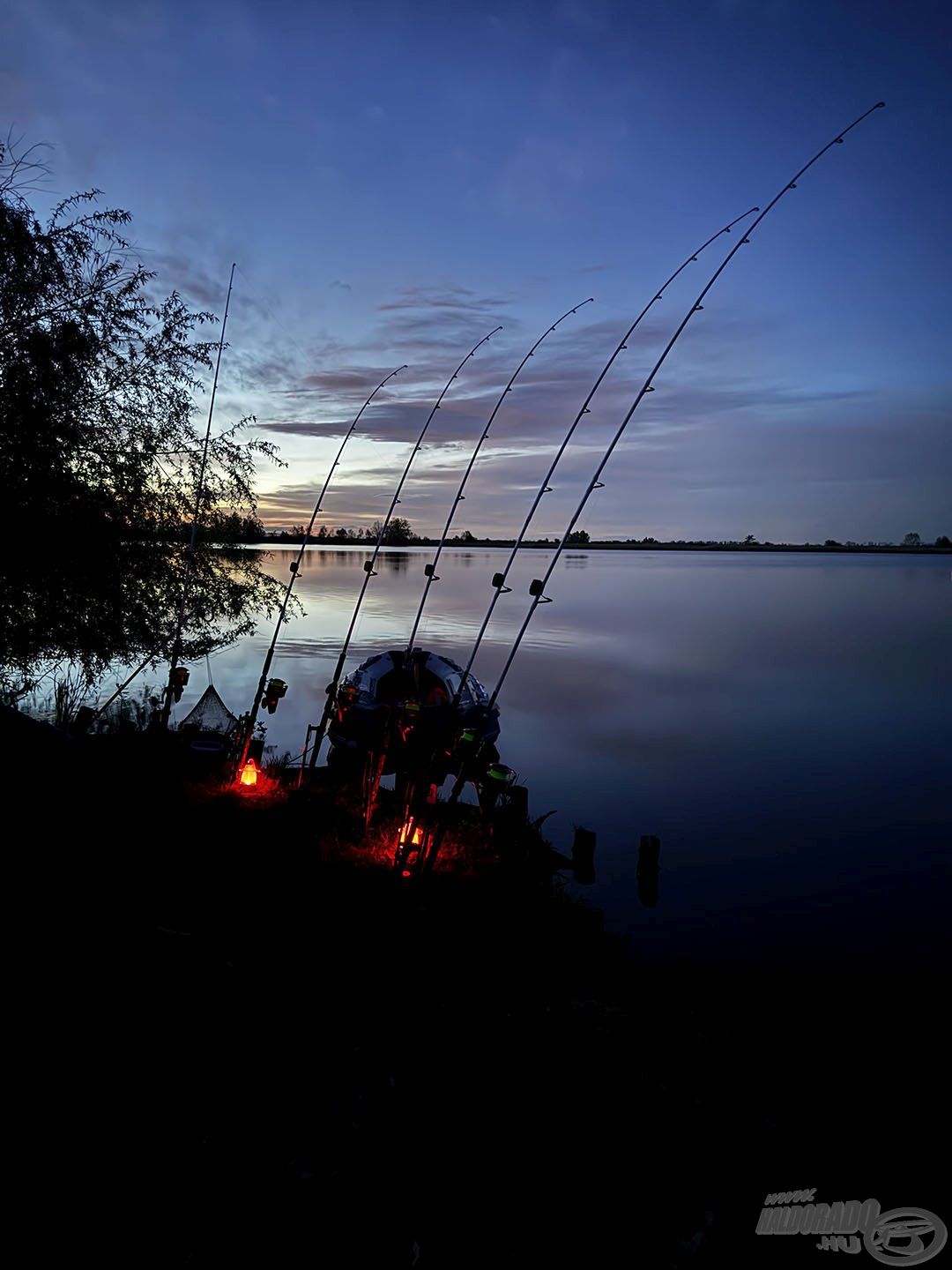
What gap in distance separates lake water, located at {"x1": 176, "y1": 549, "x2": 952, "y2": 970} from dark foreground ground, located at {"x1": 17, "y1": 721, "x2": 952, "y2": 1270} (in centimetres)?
241

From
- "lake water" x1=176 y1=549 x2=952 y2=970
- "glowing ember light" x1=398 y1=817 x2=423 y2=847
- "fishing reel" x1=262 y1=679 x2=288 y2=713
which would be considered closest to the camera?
"glowing ember light" x1=398 y1=817 x2=423 y2=847

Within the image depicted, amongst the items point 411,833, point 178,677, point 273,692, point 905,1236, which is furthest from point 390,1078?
point 273,692

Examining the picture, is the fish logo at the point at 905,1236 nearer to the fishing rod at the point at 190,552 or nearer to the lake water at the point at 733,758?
the lake water at the point at 733,758

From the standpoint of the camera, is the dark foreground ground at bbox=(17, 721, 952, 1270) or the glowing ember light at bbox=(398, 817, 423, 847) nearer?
the dark foreground ground at bbox=(17, 721, 952, 1270)

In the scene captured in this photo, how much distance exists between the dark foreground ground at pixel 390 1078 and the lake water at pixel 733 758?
7.92 ft

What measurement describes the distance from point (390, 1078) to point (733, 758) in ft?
56.7

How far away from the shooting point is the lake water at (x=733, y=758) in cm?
1108

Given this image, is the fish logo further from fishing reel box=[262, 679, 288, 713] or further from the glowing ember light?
fishing reel box=[262, 679, 288, 713]

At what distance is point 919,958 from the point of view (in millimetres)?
9672

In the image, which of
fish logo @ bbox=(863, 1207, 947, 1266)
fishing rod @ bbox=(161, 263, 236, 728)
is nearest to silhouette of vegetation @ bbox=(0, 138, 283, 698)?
fishing rod @ bbox=(161, 263, 236, 728)

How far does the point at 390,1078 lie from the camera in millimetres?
5086

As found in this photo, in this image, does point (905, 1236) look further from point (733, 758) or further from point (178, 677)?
point (733, 758)

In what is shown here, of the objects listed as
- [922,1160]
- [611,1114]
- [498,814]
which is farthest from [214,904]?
[922,1160]

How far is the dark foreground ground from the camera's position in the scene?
3826mm
